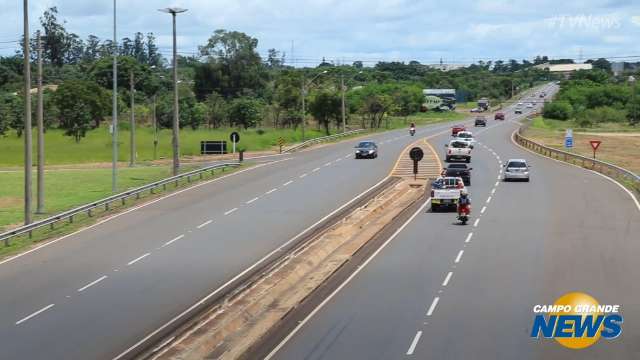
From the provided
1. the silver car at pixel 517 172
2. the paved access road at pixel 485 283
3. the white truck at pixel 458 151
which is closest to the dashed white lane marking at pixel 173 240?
the paved access road at pixel 485 283

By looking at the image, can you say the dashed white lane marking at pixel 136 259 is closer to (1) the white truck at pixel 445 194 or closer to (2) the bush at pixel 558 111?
(1) the white truck at pixel 445 194

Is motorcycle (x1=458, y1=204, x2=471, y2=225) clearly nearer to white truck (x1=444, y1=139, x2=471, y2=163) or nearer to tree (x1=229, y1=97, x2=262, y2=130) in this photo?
white truck (x1=444, y1=139, x2=471, y2=163)

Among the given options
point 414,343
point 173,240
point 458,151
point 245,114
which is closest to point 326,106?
point 245,114

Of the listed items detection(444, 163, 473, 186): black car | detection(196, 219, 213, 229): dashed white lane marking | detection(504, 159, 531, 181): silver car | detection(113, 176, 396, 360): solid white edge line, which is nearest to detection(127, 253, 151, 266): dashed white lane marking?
detection(113, 176, 396, 360): solid white edge line

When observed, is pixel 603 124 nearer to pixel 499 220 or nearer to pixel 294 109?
pixel 294 109

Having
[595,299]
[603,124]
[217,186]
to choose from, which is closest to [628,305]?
[595,299]

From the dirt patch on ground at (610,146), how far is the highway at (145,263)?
89.4 feet

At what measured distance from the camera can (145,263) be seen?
3184cm

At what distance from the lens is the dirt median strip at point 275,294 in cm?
2176

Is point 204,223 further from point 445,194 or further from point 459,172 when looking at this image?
point 459,172

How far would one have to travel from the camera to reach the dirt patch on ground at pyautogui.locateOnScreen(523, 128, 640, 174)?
73.9 meters

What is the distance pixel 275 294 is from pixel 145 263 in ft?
21.5

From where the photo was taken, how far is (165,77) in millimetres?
169875

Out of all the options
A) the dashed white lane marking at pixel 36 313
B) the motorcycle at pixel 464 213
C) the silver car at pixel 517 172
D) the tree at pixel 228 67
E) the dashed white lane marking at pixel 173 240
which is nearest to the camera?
the dashed white lane marking at pixel 36 313
